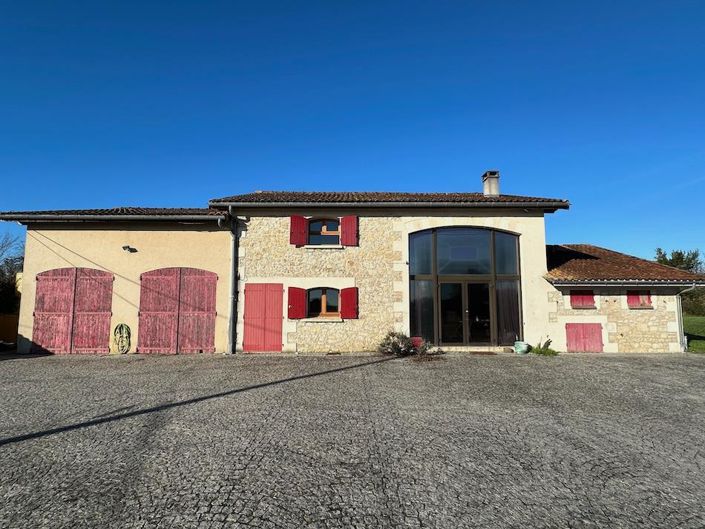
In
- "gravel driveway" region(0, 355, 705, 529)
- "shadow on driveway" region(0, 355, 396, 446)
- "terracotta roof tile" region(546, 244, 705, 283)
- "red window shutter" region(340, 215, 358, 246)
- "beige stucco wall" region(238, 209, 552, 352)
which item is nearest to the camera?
"gravel driveway" region(0, 355, 705, 529)

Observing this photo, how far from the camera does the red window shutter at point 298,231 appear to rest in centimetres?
1120

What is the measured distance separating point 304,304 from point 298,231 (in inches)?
88.6

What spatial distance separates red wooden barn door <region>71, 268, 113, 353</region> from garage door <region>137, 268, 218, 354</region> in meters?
0.99

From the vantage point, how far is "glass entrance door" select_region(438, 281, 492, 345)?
36.2 feet

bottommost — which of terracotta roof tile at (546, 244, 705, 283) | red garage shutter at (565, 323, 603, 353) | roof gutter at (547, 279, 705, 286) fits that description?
red garage shutter at (565, 323, 603, 353)

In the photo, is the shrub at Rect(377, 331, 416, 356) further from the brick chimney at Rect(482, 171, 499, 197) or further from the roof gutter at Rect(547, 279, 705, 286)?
the brick chimney at Rect(482, 171, 499, 197)

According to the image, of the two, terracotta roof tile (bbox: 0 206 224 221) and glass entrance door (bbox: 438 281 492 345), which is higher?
terracotta roof tile (bbox: 0 206 224 221)

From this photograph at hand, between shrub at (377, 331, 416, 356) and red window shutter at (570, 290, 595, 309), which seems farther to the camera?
red window shutter at (570, 290, 595, 309)

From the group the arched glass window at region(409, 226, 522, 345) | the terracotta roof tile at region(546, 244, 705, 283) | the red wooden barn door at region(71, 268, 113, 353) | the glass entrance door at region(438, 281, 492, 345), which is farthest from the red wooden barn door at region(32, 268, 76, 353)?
the terracotta roof tile at region(546, 244, 705, 283)

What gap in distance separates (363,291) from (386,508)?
840 cm

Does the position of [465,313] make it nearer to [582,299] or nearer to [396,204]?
[582,299]

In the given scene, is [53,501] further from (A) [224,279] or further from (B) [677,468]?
(A) [224,279]

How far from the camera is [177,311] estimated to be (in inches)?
432

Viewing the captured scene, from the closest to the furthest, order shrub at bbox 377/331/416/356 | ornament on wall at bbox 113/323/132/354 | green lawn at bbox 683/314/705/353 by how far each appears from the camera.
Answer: shrub at bbox 377/331/416/356
ornament on wall at bbox 113/323/132/354
green lawn at bbox 683/314/705/353
